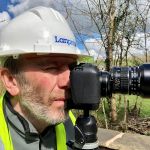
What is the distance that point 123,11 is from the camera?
5473 millimetres

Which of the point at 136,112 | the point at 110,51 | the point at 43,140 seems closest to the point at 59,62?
the point at 43,140

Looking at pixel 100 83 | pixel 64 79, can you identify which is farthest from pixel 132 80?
pixel 64 79

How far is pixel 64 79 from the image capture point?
185 centimetres

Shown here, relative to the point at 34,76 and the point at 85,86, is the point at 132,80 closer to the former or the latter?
the point at 85,86

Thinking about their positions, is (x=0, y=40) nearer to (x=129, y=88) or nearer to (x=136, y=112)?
(x=129, y=88)

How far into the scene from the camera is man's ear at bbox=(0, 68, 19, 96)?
6.71 feet

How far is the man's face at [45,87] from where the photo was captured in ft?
6.07

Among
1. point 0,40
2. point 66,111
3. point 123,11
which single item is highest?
point 123,11

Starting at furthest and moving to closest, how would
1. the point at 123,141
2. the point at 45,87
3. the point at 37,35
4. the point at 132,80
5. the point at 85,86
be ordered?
1. the point at 123,141
2. the point at 37,35
3. the point at 45,87
4. the point at 132,80
5. the point at 85,86

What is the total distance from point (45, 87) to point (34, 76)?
10 centimetres

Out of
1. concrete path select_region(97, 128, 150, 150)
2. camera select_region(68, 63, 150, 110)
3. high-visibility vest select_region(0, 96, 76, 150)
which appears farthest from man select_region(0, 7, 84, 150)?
concrete path select_region(97, 128, 150, 150)

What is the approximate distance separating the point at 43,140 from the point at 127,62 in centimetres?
348

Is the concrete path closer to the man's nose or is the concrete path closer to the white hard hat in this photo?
the white hard hat

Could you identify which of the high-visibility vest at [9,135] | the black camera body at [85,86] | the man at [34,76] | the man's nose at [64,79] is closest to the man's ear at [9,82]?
the man at [34,76]
